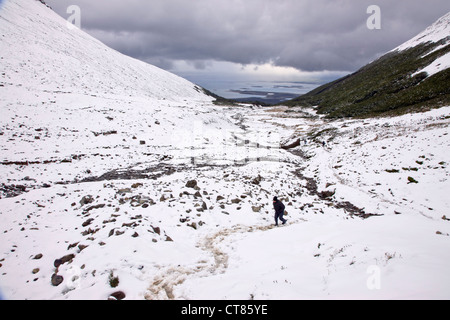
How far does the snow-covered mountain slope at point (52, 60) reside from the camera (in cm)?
4714

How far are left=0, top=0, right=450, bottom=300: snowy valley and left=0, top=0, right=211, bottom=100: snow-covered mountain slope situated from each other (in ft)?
48.0

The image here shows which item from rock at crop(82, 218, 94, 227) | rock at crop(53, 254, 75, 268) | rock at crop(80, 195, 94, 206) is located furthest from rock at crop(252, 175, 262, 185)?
rock at crop(53, 254, 75, 268)

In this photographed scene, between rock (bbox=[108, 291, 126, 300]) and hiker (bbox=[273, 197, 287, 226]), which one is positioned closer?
rock (bbox=[108, 291, 126, 300])

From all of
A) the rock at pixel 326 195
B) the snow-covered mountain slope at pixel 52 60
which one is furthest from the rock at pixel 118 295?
the snow-covered mountain slope at pixel 52 60

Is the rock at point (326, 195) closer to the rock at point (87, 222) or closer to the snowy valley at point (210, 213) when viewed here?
the snowy valley at point (210, 213)

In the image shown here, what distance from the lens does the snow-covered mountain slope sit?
47144mm

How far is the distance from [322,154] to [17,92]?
165 ft

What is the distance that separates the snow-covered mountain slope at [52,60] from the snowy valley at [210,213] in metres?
14.6

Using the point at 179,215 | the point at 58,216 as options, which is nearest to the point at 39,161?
the point at 58,216

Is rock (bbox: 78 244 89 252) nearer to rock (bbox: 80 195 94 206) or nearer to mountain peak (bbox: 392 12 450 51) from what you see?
rock (bbox: 80 195 94 206)

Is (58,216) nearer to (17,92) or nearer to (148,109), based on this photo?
(148,109)

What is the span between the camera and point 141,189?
14.9 m

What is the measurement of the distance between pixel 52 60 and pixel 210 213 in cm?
7057

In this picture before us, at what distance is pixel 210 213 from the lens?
12945 mm
